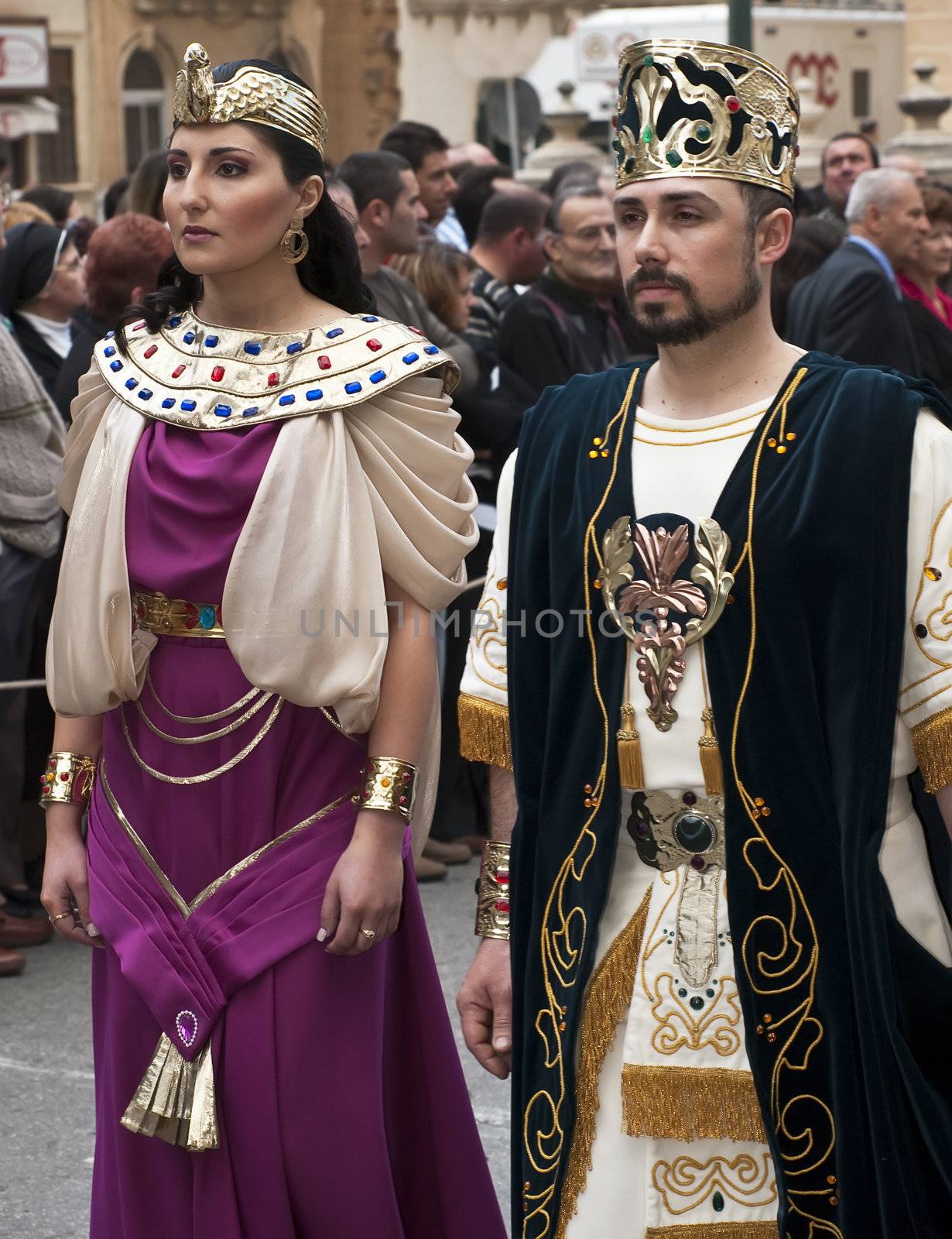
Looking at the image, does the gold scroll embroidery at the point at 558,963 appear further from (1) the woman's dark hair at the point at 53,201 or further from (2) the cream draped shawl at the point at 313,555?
(1) the woman's dark hair at the point at 53,201

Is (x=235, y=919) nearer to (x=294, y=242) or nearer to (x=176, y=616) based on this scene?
(x=176, y=616)

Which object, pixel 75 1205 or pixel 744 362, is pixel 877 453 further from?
pixel 75 1205

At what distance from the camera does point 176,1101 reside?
3.23 metres

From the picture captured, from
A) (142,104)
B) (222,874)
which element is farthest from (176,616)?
(142,104)

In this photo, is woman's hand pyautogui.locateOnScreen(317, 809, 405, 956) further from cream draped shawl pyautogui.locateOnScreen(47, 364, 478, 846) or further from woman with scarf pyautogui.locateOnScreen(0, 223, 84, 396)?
woman with scarf pyautogui.locateOnScreen(0, 223, 84, 396)

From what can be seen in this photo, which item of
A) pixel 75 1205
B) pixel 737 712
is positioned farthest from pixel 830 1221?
pixel 75 1205

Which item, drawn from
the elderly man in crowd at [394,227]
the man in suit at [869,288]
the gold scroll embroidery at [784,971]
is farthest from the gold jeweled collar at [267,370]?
the man in suit at [869,288]

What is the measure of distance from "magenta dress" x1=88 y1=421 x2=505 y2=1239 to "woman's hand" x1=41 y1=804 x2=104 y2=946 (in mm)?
34

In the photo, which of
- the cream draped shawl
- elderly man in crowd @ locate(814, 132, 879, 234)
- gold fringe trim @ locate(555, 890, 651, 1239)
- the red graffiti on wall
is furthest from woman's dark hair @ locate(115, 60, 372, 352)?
the red graffiti on wall

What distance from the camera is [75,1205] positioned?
4480mm

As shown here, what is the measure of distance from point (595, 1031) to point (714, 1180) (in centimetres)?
25

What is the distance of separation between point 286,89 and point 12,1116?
271 cm

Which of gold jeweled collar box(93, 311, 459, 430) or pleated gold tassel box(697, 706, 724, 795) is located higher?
gold jeweled collar box(93, 311, 459, 430)

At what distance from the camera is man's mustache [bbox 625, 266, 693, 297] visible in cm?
283
